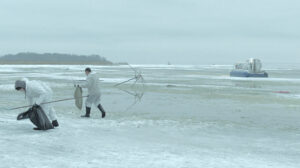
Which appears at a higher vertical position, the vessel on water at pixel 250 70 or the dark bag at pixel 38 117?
the vessel on water at pixel 250 70

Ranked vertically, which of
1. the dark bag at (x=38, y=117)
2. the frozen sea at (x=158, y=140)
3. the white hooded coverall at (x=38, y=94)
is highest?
the white hooded coverall at (x=38, y=94)

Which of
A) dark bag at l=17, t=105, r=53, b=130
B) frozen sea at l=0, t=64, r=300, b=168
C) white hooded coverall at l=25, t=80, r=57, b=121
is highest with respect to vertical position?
white hooded coverall at l=25, t=80, r=57, b=121

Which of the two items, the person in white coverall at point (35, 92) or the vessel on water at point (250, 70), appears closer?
the person in white coverall at point (35, 92)

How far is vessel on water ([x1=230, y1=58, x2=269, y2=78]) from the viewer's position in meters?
44.7

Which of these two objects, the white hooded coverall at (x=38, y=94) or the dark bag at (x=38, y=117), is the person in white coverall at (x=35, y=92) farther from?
the dark bag at (x=38, y=117)

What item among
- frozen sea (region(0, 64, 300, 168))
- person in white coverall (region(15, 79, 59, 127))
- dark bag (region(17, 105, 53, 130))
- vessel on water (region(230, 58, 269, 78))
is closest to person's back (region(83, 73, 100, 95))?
frozen sea (region(0, 64, 300, 168))

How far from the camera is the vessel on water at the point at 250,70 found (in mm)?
44688

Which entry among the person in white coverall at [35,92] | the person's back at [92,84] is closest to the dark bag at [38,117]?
the person in white coverall at [35,92]

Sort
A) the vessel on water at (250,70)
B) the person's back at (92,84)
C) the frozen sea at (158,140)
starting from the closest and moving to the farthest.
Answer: the frozen sea at (158,140) → the person's back at (92,84) → the vessel on water at (250,70)

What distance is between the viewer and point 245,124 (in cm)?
914

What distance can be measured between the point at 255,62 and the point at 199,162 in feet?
144

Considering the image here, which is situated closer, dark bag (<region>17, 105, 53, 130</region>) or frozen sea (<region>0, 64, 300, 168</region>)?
frozen sea (<region>0, 64, 300, 168</region>)

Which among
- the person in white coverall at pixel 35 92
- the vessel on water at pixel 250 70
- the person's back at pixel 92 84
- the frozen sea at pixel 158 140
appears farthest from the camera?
the vessel on water at pixel 250 70

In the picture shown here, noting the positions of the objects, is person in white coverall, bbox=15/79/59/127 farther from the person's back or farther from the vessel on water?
the vessel on water
